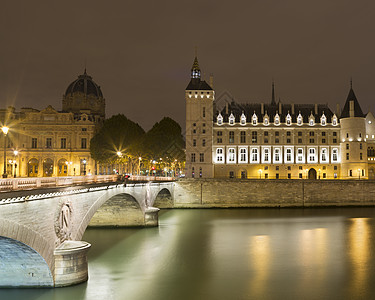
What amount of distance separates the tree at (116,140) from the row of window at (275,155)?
21.0m

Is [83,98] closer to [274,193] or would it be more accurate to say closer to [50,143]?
[50,143]

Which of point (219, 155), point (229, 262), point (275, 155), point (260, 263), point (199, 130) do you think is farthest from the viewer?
point (275, 155)

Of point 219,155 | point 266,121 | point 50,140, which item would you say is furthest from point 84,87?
point 266,121

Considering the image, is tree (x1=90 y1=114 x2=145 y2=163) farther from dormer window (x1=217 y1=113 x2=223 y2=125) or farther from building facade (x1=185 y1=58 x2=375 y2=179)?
dormer window (x1=217 y1=113 x2=223 y2=125)

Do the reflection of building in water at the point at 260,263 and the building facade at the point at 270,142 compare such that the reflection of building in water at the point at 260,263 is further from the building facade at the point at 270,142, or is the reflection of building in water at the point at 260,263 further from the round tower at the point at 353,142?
the round tower at the point at 353,142

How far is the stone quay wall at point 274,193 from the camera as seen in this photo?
66000 mm

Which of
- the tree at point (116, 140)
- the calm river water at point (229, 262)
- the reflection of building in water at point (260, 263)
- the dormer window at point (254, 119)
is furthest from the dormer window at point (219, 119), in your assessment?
the reflection of building in water at point (260, 263)

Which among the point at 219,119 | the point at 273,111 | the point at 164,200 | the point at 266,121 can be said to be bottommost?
the point at 164,200

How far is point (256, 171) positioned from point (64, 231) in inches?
2734

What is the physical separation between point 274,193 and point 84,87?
65375 millimetres

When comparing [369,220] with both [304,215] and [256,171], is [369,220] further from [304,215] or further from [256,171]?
[256,171]

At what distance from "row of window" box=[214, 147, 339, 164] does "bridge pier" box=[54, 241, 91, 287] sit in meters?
66.9

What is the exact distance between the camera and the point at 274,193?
66.1m

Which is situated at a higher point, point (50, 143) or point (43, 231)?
point (50, 143)
